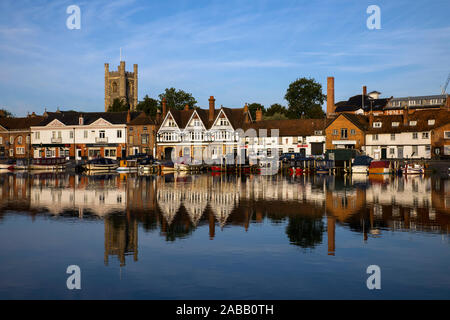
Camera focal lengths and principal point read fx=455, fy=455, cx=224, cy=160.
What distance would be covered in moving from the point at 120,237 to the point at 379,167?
51798mm

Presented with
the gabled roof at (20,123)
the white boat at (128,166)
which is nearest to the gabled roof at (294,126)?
the white boat at (128,166)

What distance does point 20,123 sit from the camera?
105438 mm

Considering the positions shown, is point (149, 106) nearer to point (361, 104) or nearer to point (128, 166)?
point (128, 166)

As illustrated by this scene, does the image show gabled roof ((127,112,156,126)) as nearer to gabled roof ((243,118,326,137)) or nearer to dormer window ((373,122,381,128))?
gabled roof ((243,118,326,137))

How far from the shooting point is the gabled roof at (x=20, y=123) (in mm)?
104000

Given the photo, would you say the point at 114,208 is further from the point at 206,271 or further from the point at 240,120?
the point at 240,120

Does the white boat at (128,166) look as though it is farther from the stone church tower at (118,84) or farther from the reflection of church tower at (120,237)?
the stone church tower at (118,84)

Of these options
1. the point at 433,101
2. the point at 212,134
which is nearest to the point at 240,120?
the point at 212,134

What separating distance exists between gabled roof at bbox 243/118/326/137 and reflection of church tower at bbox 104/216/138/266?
67.9m

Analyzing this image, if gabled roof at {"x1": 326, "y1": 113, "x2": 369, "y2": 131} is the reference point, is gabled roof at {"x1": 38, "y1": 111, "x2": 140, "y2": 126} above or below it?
above

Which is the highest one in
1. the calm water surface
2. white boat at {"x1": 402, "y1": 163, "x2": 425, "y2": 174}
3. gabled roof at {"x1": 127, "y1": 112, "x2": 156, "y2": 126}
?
gabled roof at {"x1": 127, "y1": 112, "x2": 156, "y2": 126}

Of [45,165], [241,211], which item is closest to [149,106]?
[45,165]

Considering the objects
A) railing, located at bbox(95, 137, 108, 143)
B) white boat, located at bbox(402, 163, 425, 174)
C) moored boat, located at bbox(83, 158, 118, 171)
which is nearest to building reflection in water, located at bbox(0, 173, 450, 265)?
white boat, located at bbox(402, 163, 425, 174)

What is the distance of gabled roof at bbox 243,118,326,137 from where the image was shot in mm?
87606
